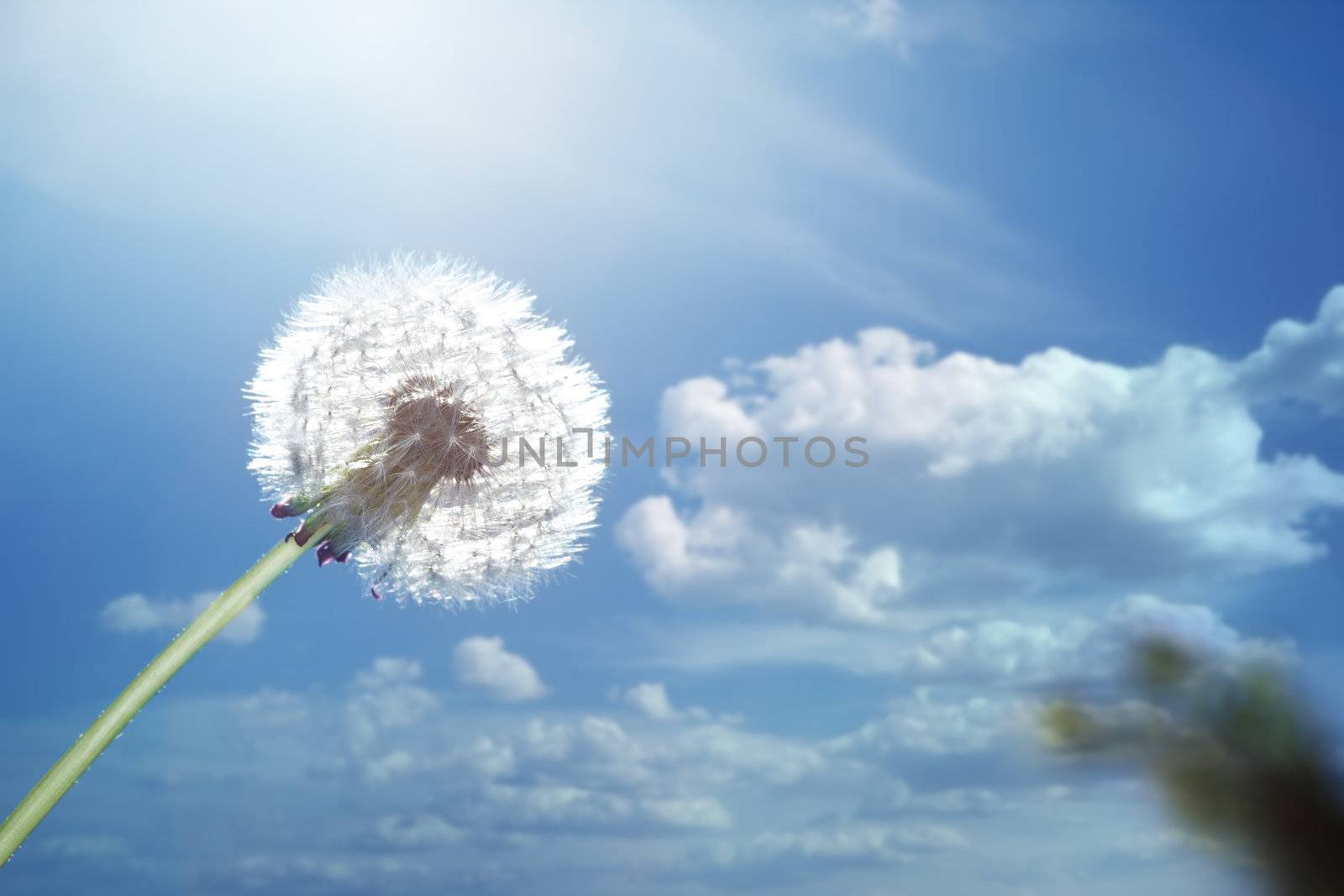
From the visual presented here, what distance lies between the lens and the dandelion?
156 inches

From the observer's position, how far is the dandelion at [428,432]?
3967 millimetres

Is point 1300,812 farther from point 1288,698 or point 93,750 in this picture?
point 93,750

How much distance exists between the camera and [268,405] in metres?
4.17

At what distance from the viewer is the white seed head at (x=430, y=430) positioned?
398 centimetres

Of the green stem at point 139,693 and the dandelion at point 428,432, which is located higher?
the dandelion at point 428,432

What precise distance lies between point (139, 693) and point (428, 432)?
55.0 inches

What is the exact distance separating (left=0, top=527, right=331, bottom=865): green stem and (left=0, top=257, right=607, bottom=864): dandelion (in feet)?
0.49

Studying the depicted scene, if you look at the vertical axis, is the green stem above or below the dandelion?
below

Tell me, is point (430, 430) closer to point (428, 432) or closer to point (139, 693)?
point (428, 432)

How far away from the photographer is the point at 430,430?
13.3 feet

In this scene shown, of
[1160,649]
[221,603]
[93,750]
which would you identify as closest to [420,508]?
[221,603]

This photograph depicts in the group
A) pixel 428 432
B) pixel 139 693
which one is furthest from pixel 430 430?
pixel 139 693

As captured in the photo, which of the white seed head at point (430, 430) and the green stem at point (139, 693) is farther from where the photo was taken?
the white seed head at point (430, 430)

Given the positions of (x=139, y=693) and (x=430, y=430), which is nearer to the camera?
(x=139, y=693)
